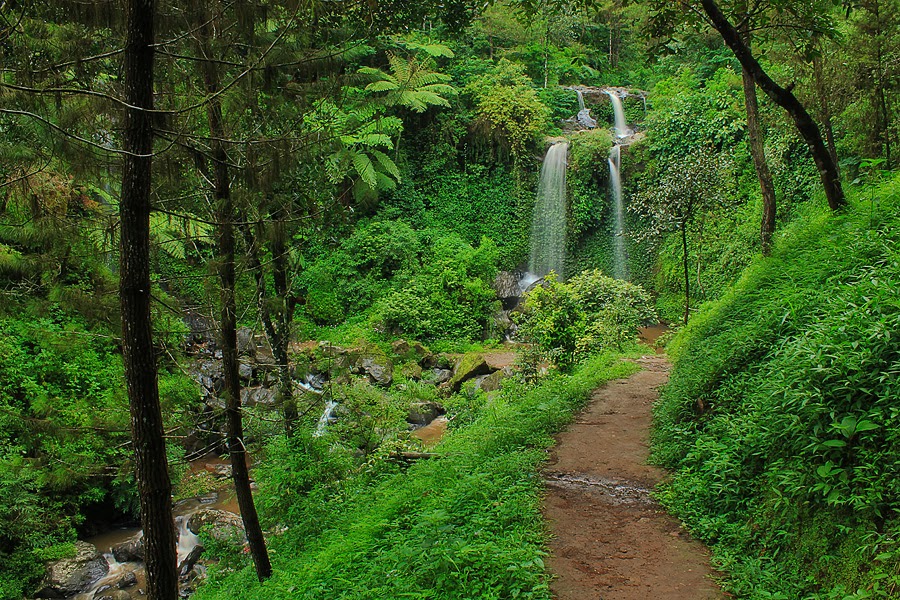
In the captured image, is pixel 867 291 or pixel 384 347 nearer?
pixel 867 291

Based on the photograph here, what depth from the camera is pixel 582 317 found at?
37.6 ft

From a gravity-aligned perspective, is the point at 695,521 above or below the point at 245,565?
above

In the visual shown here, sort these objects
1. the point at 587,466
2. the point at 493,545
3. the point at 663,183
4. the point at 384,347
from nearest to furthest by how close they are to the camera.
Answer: the point at 493,545 → the point at 587,466 → the point at 663,183 → the point at 384,347

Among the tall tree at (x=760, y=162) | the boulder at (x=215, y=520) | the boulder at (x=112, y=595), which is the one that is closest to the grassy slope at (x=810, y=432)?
the tall tree at (x=760, y=162)

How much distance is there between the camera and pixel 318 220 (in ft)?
16.5

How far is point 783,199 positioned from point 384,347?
10971 millimetres

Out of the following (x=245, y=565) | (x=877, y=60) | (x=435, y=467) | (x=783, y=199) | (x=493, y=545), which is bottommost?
(x=245, y=565)

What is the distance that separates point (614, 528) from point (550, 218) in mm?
16504

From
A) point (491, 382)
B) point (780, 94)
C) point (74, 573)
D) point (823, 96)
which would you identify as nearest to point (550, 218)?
point (491, 382)

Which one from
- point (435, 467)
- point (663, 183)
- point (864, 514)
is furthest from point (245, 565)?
point (663, 183)

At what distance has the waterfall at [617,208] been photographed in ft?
62.5

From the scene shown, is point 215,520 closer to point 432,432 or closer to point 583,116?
point 432,432

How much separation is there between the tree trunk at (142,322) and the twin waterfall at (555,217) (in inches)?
652

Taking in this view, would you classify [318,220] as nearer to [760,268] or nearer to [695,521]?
[695,521]
